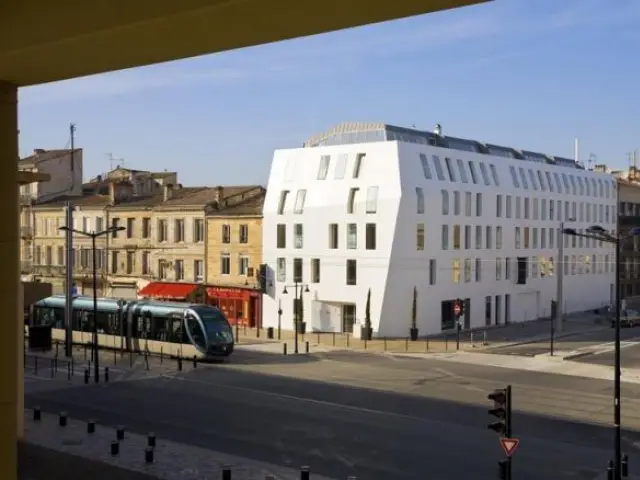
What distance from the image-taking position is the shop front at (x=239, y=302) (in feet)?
180

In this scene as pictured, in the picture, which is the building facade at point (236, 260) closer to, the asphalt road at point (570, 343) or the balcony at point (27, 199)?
the asphalt road at point (570, 343)

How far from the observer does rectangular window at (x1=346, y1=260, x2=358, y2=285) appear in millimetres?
49781

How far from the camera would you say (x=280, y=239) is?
53.9 m

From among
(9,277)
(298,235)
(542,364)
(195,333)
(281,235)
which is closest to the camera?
(9,277)

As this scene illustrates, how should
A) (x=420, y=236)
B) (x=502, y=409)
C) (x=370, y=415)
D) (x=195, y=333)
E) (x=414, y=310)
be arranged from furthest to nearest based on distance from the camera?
(x=420, y=236) → (x=414, y=310) → (x=195, y=333) → (x=370, y=415) → (x=502, y=409)

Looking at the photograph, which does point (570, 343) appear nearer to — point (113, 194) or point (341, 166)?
point (341, 166)

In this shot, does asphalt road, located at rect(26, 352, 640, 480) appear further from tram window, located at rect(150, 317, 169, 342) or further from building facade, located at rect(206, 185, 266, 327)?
building facade, located at rect(206, 185, 266, 327)

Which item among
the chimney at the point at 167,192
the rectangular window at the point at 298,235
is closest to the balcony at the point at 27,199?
the chimney at the point at 167,192

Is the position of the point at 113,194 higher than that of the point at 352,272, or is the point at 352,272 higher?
the point at 113,194

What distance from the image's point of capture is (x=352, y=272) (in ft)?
164

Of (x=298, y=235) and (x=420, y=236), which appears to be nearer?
(x=420, y=236)

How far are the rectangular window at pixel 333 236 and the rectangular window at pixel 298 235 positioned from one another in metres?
2.37

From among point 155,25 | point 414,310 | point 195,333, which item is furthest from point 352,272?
point 155,25

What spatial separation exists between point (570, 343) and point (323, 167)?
19057mm
